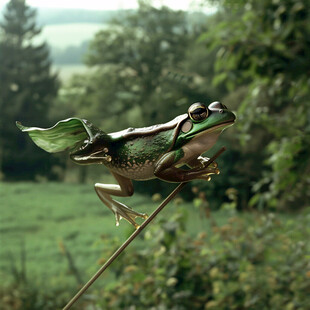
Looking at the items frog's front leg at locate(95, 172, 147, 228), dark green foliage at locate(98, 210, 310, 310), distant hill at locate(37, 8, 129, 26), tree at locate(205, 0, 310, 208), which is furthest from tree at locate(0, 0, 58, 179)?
frog's front leg at locate(95, 172, 147, 228)

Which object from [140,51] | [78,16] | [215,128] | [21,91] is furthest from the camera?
[78,16]

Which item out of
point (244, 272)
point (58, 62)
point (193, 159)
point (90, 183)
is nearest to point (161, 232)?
point (244, 272)

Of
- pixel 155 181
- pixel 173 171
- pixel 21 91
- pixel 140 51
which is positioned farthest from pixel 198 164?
pixel 140 51

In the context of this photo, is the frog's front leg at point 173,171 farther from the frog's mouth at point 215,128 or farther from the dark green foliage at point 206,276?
the dark green foliage at point 206,276

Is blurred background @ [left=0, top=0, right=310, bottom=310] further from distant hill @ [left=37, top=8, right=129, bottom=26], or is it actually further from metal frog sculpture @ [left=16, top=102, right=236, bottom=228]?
metal frog sculpture @ [left=16, top=102, right=236, bottom=228]

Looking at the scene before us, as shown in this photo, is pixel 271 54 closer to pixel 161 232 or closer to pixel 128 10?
pixel 161 232

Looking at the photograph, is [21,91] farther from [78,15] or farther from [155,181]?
[155,181]

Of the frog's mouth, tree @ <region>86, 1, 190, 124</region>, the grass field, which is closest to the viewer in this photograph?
the frog's mouth

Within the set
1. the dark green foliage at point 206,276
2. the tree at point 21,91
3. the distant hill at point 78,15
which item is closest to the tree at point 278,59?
the dark green foliage at point 206,276
